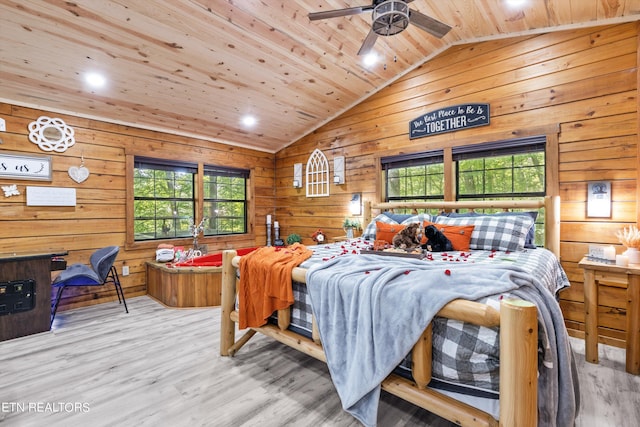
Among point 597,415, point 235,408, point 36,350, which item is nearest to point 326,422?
point 235,408

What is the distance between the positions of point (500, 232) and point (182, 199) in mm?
4029

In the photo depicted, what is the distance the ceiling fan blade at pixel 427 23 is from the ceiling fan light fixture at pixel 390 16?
0.33 feet

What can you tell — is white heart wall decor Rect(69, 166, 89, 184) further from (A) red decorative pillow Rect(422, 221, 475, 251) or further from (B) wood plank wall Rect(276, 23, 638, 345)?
(A) red decorative pillow Rect(422, 221, 475, 251)

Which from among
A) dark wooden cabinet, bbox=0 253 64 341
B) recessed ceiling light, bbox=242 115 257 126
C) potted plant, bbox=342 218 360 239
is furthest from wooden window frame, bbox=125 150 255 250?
potted plant, bbox=342 218 360 239

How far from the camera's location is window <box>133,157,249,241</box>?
4.21 m

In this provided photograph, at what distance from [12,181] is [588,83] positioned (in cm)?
558

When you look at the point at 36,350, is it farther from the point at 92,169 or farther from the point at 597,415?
the point at 597,415

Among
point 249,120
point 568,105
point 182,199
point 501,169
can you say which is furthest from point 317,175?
point 568,105

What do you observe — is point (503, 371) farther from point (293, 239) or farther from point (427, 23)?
point (293, 239)

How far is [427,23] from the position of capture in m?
2.20

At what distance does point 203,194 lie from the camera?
4.70 meters

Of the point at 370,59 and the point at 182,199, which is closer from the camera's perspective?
the point at 370,59

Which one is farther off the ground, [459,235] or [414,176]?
[414,176]

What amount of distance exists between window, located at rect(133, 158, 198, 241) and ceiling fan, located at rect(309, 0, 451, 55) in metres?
3.16
